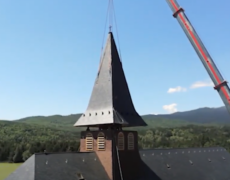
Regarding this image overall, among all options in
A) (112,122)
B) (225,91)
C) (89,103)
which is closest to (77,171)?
(112,122)

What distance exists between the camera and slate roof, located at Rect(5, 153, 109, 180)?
2061cm

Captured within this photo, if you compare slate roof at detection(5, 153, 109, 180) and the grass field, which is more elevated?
the grass field

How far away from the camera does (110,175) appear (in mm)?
23344

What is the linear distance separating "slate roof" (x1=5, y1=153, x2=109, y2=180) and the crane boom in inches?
477

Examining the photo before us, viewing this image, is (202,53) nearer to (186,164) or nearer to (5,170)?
(186,164)

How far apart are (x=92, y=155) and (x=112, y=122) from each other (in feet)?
10.2

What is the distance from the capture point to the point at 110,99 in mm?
25188

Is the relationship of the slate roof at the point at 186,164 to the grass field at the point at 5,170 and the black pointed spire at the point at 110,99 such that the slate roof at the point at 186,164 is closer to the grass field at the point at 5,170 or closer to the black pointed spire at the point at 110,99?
the black pointed spire at the point at 110,99

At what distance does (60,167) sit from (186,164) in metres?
15.5

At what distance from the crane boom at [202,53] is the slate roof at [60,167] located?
1211 centimetres

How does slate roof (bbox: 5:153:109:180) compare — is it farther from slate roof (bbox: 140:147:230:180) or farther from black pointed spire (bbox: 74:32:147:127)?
slate roof (bbox: 140:147:230:180)

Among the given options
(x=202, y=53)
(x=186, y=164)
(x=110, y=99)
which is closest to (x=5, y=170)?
(x=186, y=164)

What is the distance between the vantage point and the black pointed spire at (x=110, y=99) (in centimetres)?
2459

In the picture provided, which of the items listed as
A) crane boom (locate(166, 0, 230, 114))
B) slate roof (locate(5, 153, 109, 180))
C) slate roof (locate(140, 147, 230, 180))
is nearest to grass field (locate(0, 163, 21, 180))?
slate roof (locate(140, 147, 230, 180))
